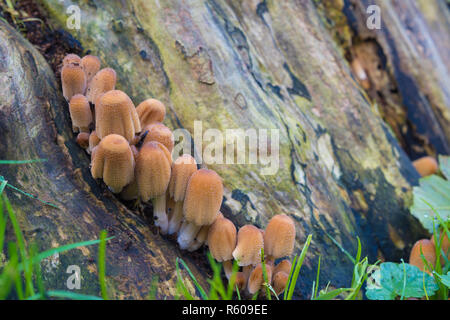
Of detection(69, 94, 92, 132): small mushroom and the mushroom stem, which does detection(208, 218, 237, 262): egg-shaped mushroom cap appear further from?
detection(69, 94, 92, 132): small mushroom

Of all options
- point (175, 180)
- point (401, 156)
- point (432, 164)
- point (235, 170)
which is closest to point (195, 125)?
point (235, 170)

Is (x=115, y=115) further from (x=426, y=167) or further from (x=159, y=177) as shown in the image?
(x=426, y=167)

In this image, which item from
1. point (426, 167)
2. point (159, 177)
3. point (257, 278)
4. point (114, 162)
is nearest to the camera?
point (114, 162)

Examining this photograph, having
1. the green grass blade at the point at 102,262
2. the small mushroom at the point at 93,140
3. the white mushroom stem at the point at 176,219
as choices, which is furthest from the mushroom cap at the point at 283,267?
the small mushroom at the point at 93,140

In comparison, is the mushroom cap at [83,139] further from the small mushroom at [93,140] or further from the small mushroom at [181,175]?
the small mushroom at [181,175]

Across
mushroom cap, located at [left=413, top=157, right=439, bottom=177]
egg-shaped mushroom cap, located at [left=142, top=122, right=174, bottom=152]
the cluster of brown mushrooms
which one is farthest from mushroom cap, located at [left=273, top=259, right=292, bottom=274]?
mushroom cap, located at [left=413, top=157, right=439, bottom=177]

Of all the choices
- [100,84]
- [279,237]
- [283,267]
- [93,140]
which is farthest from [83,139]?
[283,267]
